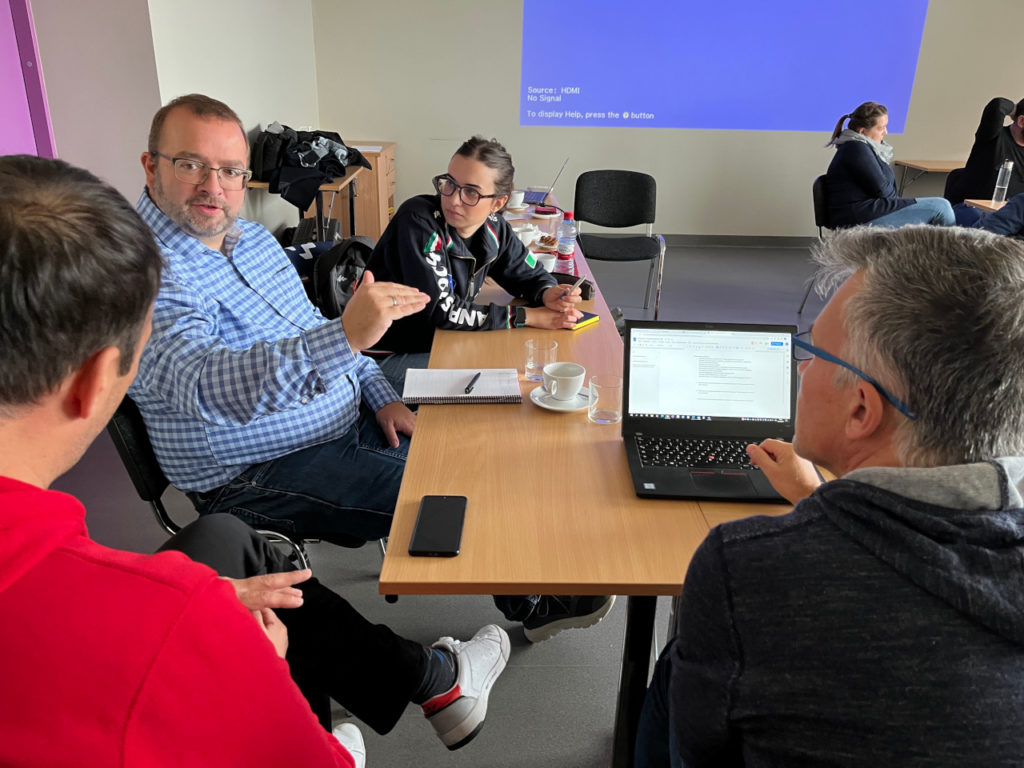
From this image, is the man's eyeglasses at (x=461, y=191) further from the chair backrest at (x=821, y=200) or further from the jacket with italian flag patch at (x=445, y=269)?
the chair backrest at (x=821, y=200)

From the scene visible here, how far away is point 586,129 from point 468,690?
5608 millimetres

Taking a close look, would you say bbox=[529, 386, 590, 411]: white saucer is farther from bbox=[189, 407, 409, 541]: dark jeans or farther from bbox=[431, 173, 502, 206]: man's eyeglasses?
bbox=[431, 173, 502, 206]: man's eyeglasses

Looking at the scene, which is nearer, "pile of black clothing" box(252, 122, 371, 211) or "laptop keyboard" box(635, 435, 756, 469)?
"laptop keyboard" box(635, 435, 756, 469)

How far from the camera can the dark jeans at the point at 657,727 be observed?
1116mm

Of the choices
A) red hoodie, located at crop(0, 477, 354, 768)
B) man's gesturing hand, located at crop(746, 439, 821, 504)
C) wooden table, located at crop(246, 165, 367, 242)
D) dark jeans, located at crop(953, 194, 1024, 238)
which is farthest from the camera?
wooden table, located at crop(246, 165, 367, 242)

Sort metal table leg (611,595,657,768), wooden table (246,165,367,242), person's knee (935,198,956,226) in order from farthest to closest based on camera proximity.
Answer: person's knee (935,198,956,226), wooden table (246,165,367,242), metal table leg (611,595,657,768)

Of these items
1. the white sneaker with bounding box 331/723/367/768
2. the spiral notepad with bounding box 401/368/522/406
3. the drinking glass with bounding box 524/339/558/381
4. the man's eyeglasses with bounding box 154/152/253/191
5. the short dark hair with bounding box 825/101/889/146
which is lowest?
the white sneaker with bounding box 331/723/367/768

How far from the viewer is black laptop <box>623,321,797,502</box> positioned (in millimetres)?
1518

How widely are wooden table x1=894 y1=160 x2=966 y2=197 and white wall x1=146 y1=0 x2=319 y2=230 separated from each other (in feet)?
17.2

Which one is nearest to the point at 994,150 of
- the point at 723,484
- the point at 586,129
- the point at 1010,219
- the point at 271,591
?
the point at 1010,219

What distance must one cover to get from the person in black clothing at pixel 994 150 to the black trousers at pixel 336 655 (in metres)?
5.97

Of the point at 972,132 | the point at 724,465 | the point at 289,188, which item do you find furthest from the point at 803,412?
the point at 972,132

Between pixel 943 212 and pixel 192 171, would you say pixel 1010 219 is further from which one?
pixel 192 171

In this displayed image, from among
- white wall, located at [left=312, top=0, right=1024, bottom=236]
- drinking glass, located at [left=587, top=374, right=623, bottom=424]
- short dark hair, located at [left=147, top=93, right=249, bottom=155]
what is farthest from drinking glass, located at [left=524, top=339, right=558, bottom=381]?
white wall, located at [left=312, top=0, right=1024, bottom=236]
